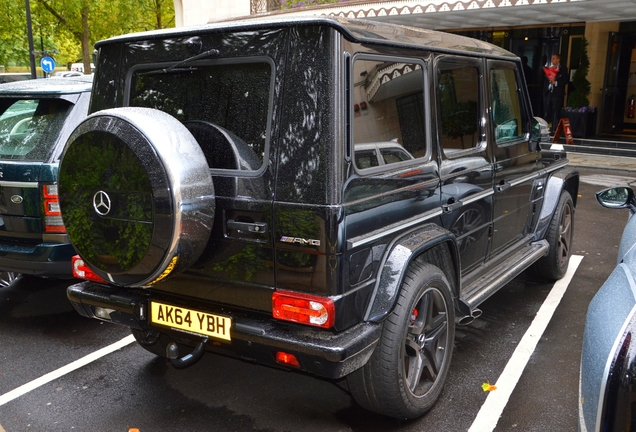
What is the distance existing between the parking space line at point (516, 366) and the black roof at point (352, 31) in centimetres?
212

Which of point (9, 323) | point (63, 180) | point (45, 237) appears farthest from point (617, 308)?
point (9, 323)

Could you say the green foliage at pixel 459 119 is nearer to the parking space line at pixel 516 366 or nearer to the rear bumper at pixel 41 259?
the parking space line at pixel 516 366

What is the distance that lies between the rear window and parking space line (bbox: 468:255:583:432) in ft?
11.7

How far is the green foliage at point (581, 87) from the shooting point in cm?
1562

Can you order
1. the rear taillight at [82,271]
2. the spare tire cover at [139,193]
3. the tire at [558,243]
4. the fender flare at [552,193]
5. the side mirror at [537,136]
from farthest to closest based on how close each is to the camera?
the tire at [558,243] < the fender flare at [552,193] < the side mirror at [537,136] < the rear taillight at [82,271] < the spare tire cover at [139,193]

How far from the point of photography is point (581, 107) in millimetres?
15727

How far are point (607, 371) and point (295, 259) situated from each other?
4.61 ft

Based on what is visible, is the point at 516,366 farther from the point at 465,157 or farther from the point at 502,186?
the point at 465,157

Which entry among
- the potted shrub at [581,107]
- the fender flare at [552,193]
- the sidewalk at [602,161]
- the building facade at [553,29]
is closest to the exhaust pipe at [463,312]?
the fender flare at [552,193]

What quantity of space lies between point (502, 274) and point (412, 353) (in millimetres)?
1362

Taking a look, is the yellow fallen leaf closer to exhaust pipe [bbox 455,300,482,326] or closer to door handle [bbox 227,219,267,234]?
exhaust pipe [bbox 455,300,482,326]

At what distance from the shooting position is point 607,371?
1985mm

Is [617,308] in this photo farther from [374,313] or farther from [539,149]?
[539,149]

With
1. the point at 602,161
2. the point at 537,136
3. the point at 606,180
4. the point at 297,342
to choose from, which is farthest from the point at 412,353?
the point at 602,161
